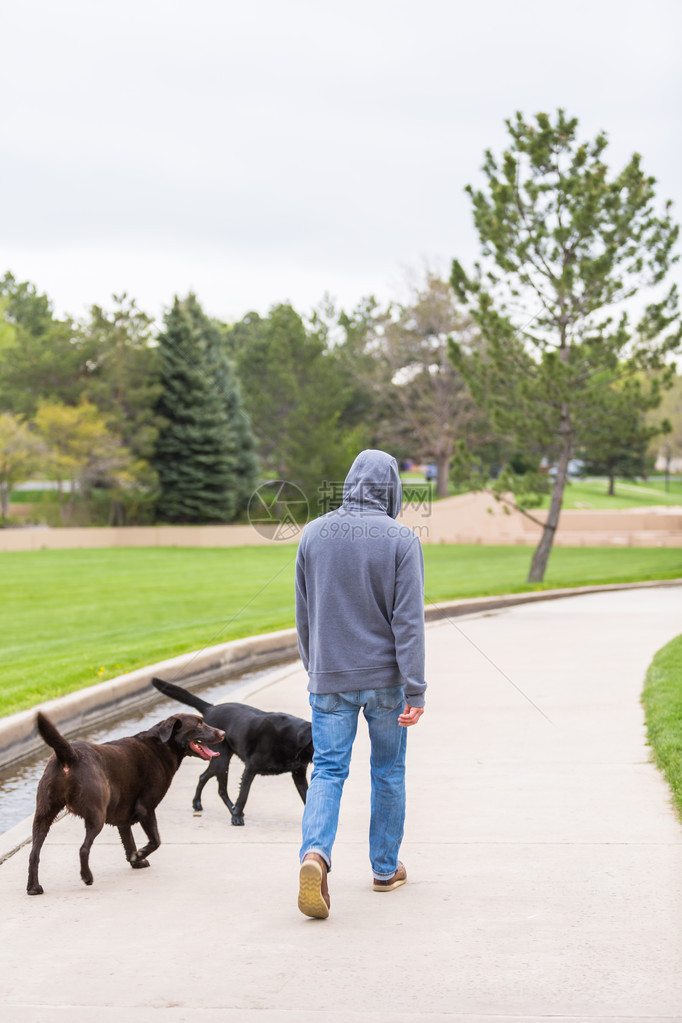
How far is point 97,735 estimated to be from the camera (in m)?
8.76

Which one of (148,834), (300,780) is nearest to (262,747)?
(300,780)

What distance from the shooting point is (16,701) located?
9344mm

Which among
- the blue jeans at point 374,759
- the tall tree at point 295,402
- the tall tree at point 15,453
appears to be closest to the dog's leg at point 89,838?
the blue jeans at point 374,759

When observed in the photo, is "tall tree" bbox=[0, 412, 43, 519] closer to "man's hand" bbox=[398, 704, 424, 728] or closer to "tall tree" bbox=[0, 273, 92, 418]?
"tall tree" bbox=[0, 273, 92, 418]

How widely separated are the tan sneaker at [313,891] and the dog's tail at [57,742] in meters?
1.14

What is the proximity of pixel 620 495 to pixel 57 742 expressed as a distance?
76191 millimetres

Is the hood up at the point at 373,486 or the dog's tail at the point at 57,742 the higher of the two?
the hood up at the point at 373,486

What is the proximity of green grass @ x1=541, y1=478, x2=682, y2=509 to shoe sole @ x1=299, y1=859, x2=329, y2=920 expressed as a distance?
59878 mm

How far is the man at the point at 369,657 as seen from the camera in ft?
15.8

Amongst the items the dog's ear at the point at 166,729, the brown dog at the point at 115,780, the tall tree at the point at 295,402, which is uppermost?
the tall tree at the point at 295,402

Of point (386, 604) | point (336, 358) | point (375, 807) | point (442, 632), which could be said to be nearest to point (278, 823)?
point (375, 807)

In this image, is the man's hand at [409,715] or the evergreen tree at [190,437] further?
the evergreen tree at [190,437]

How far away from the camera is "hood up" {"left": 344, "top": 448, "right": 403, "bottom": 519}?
503 cm

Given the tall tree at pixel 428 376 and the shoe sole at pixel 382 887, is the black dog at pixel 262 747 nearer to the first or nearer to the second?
the shoe sole at pixel 382 887
